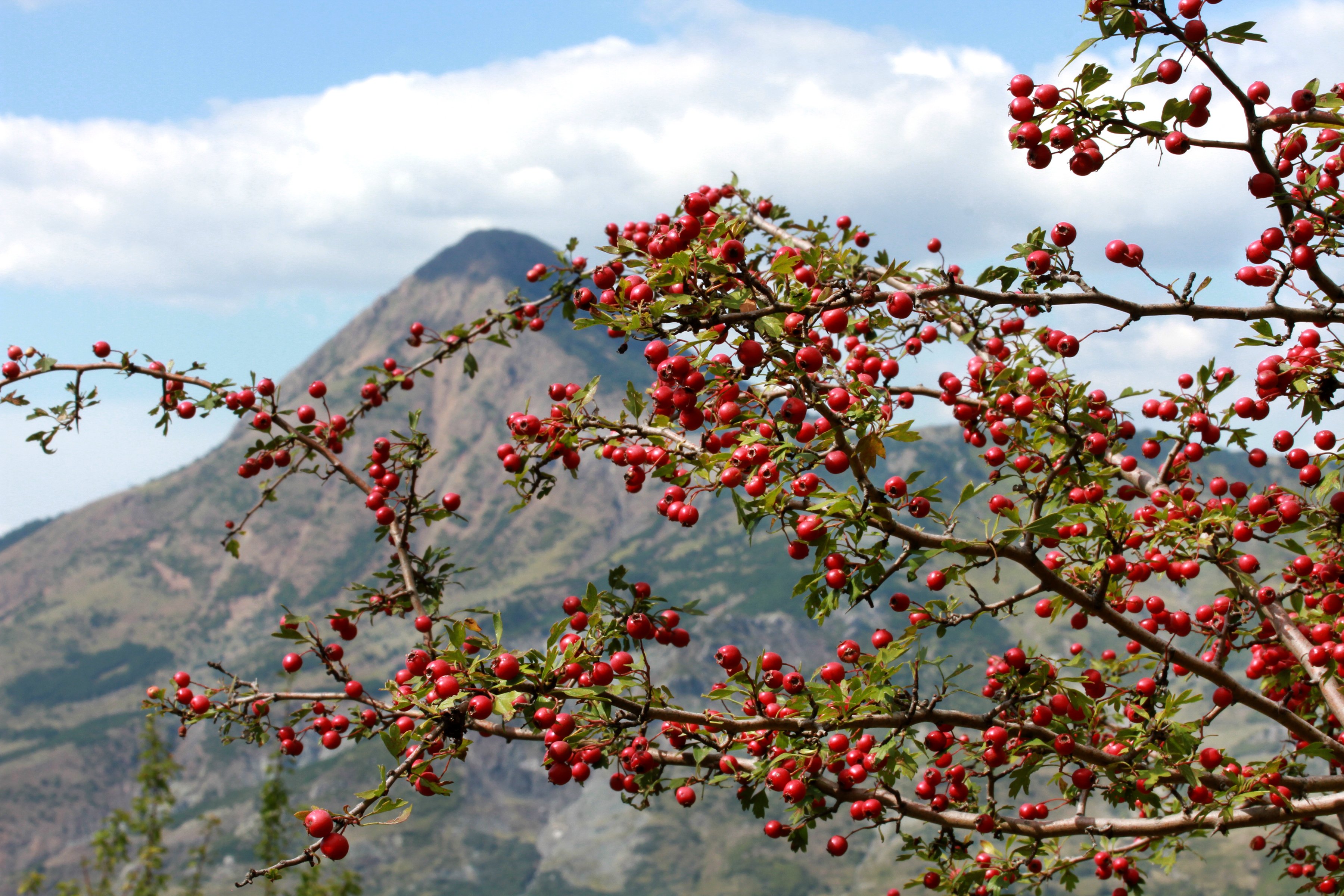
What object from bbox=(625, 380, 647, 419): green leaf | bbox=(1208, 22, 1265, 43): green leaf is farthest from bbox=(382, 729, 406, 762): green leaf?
bbox=(1208, 22, 1265, 43): green leaf

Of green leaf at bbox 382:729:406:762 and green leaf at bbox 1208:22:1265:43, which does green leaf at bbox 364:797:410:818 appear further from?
green leaf at bbox 1208:22:1265:43

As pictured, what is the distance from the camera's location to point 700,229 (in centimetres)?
580

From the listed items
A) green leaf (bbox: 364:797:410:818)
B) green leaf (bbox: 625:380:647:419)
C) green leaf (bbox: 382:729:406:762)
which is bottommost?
green leaf (bbox: 364:797:410:818)

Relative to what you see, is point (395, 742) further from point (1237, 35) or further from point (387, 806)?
point (1237, 35)

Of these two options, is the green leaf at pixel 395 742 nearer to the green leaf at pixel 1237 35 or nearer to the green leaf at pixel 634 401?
the green leaf at pixel 634 401

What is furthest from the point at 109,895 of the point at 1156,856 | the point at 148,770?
the point at 1156,856

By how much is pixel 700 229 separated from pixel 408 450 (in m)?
4.48

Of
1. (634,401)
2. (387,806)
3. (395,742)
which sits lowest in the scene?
(387,806)

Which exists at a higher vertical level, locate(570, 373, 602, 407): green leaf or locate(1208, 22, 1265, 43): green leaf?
locate(1208, 22, 1265, 43): green leaf

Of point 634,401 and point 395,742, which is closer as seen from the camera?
point 395,742

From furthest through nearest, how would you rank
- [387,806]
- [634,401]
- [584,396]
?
[584,396]
[634,401]
[387,806]

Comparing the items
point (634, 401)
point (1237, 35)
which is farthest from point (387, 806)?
point (1237, 35)

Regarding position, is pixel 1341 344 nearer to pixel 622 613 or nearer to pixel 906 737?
pixel 906 737

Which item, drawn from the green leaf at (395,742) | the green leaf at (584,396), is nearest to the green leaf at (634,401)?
the green leaf at (584,396)
